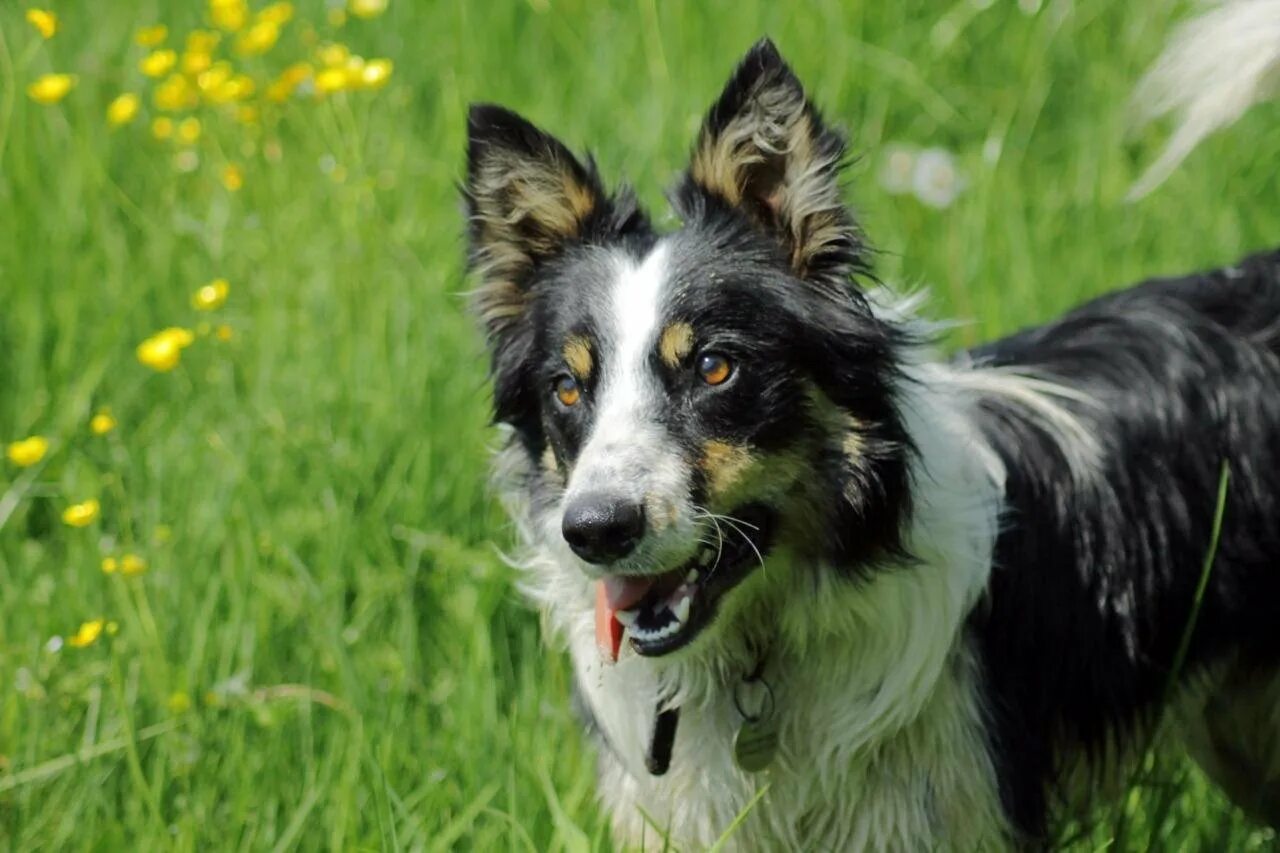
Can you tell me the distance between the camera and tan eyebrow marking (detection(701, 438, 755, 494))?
2668mm

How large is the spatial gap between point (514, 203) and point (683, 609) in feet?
2.86

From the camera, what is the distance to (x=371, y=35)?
5988 millimetres

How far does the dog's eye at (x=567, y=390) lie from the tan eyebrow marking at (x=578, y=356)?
0.02 m

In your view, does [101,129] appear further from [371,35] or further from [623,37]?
[623,37]

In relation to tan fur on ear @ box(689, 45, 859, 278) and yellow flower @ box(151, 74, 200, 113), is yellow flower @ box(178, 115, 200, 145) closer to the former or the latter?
yellow flower @ box(151, 74, 200, 113)

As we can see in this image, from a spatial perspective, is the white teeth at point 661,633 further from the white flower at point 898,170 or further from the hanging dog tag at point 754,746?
the white flower at point 898,170

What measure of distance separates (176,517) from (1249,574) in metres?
2.44

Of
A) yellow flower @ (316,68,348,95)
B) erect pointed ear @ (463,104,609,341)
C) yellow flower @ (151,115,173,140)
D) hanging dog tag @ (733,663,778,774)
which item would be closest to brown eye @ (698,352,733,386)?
erect pointed ear @ (463,104,609,341)

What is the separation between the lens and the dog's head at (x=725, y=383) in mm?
2639

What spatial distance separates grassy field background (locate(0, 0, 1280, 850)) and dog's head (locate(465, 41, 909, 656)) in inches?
16.4

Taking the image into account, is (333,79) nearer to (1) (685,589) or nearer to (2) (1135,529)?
(1) (685,589)

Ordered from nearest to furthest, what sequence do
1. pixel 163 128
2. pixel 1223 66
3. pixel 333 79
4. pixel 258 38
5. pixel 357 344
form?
pixel 1223 66 < pixel 333 79 < pixel 357 344 < pixel 258 38 < pixel 163 128

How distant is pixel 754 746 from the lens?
2967mm

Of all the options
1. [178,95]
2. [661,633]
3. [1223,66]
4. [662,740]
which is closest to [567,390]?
[661,633]
